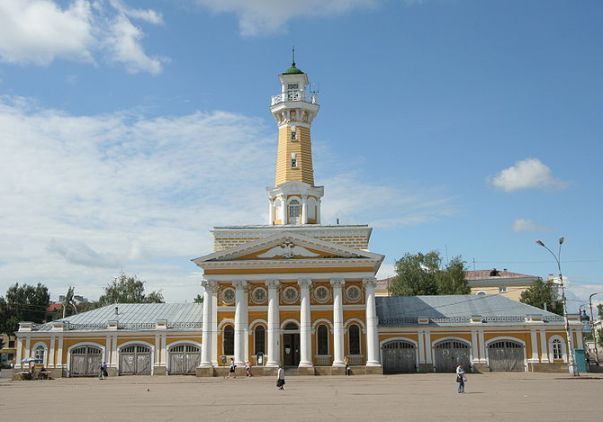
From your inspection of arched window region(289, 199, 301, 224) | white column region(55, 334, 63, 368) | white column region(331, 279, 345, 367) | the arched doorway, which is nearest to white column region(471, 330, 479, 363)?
white column region(331, 279, 345, 367)

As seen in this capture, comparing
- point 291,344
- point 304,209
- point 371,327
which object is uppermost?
point 304,209

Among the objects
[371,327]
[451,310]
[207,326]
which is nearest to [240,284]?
[207,326]

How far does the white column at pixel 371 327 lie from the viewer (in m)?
42.1

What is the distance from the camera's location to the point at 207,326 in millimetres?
43219

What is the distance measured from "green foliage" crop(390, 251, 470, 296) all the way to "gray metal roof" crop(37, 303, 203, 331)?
1037 inches

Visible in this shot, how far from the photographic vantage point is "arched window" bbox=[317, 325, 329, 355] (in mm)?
43719

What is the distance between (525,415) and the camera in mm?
17672

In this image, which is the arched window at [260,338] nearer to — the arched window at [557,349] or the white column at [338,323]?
the white column at [338,323]

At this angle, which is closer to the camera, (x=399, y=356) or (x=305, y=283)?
(x=305, y=283)

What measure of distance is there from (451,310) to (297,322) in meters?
12.5

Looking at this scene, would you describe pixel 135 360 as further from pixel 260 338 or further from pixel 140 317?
pixel 260 338

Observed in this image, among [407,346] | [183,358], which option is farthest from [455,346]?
[183,358]

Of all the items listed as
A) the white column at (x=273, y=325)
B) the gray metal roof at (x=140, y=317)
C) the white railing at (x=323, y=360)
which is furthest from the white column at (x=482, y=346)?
the gray metal roof at (x=140, y=317)

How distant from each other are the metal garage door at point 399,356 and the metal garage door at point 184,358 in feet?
44.4
